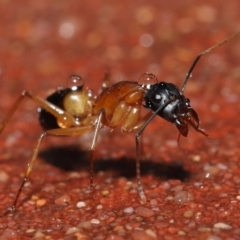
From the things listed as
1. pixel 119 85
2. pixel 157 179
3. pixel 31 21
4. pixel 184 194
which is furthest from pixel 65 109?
pixel 31 21

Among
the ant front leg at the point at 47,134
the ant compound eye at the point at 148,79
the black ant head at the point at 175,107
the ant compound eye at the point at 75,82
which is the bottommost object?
the ant front leg at the point at 47,134

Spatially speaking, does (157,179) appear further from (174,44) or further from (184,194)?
(174,44)

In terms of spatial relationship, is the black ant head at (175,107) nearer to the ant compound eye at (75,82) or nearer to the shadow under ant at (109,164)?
the shadow under ant at (109,164)

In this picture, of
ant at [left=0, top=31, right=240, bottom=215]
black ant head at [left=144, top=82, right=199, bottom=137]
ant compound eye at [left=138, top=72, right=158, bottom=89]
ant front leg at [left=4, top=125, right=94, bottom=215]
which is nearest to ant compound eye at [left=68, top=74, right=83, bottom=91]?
ant at [left=0, top=31, right=240, bottom=215]

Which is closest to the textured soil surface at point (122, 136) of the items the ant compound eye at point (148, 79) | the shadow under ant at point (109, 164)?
the shadow under ant at point (109, 164)

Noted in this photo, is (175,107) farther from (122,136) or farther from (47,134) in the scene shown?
(122,136)

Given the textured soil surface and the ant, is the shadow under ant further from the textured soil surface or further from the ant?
the ant
